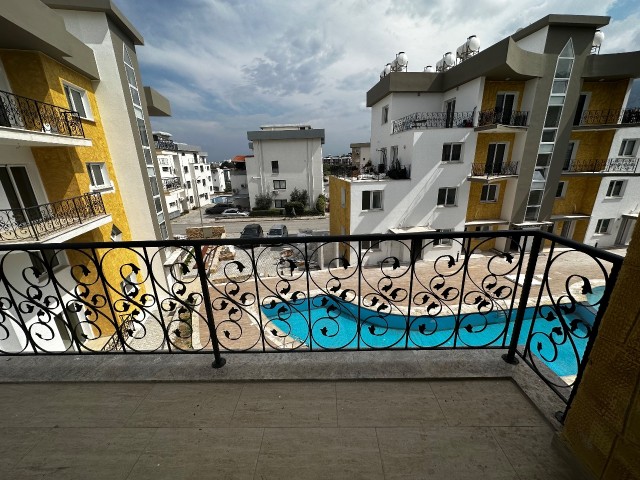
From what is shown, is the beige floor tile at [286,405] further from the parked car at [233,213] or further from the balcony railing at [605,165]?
the parked car at [233,213]

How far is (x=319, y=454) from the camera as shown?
1645 millimetres

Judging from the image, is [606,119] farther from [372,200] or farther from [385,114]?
[372,200]

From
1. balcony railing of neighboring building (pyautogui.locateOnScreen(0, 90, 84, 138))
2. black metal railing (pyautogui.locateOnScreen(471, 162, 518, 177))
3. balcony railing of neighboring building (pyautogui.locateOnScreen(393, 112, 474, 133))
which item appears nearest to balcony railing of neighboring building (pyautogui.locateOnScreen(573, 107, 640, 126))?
black metal railing (pyautogui.locateOnScreen(471, 162, 518, 177))

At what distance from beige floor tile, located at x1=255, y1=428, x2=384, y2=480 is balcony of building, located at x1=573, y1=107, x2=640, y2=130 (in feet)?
59.6

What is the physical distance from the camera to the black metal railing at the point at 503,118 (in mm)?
12555

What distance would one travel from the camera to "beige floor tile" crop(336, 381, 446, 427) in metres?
1.83

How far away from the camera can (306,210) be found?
27781 mm

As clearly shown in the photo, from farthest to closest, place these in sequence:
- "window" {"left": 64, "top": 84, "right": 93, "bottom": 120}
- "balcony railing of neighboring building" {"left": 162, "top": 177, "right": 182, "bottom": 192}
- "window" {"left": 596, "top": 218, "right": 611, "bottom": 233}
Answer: "balcony railing of neighboring building" {"left": 162, "top": 177, "right": 182, "bottom": 192} → "window" {"left": 596, "top": 218, "right": 611, "bottom": 233} → "window" {"left": 64, "top": 84, "right": 93, "bottom": 120}

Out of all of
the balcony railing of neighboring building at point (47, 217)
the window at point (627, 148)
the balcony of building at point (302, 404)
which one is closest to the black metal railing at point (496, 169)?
the window at point (627, 148)

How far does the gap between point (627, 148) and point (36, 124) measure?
24.6 m

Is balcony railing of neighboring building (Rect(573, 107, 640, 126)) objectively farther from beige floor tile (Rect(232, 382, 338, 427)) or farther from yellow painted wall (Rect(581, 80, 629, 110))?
beige floor tile (Rect(232, 382, 338, 427))

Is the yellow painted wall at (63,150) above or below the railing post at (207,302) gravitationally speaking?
above

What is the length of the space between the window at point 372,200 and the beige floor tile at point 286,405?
37.4 feet

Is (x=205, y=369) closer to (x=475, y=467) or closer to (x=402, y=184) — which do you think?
(x=475, y=467)
